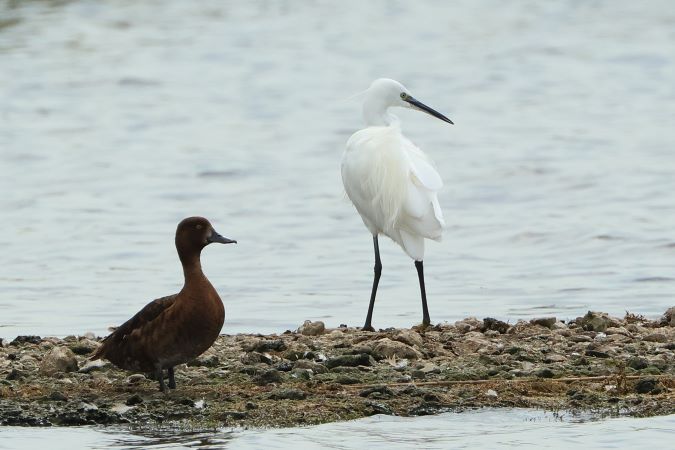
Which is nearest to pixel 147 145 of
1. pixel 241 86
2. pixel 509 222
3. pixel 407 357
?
pixel 241 86

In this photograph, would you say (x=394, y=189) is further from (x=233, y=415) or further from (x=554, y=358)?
(x=233, y=415)

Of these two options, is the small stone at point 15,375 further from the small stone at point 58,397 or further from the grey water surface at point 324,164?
the grey water surface at point 324,164

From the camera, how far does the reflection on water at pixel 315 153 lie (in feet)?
45.6

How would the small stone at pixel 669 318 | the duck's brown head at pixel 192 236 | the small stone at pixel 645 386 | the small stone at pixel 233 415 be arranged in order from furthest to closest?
1. the small stone at pixel 669 318
2. the duck's brown head at pixel 192 236
3. the small stone at pixel 645 386
4. the small stone at pixel 233 415

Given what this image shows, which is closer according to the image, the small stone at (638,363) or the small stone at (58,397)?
the small stone at (58,397)

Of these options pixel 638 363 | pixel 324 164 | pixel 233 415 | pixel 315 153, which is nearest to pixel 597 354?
pixel 638 363

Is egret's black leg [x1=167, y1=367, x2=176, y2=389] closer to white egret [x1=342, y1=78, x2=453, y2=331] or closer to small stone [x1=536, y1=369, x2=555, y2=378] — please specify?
small stone [x1=536, y1=369, x2=555, y2=378]

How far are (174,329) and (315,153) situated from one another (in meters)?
14.8

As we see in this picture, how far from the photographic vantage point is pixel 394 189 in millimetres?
11398

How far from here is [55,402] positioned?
8344mm

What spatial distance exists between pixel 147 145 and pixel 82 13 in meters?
12.4

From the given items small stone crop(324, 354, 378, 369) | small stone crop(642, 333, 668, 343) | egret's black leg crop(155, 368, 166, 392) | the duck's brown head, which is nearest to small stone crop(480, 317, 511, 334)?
small stone crop(642, 333, 668, 343)

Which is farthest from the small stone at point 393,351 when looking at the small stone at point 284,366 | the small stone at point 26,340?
the small stone at point 26,340

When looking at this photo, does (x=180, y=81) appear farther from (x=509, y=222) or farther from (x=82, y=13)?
(x=509, y=222)
